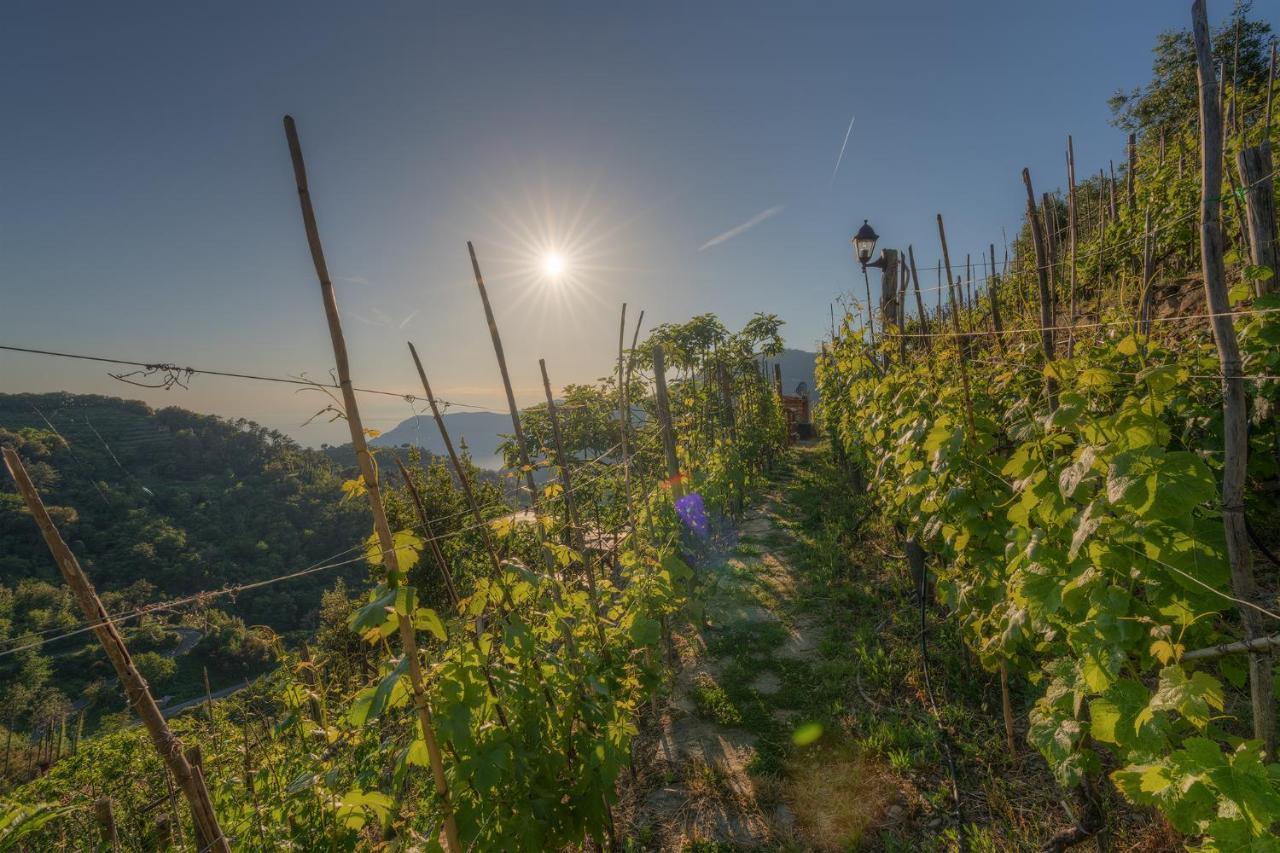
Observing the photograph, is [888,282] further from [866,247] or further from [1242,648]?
[1242,648]

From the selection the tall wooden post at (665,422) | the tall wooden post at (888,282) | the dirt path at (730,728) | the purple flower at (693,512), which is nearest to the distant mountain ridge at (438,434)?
the tall wooden post at (665,422)

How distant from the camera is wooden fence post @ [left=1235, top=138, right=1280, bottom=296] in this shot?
5.80 feet

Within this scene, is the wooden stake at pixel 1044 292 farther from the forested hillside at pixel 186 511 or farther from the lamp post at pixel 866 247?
A: the forested hillside at pixel 186 511

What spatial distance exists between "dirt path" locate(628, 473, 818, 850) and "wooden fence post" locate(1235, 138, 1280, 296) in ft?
11.5

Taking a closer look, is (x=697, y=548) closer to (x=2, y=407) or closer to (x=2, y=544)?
(x=2, y=544)

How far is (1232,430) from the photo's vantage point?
156 centimetres

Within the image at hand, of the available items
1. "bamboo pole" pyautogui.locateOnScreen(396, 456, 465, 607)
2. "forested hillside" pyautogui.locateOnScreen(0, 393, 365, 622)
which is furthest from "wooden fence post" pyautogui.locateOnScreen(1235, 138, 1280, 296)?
"forested hillside" pyautogui.locateOnScreen(0, 393, 365, 622)

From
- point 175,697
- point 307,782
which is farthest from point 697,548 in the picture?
point 175,697

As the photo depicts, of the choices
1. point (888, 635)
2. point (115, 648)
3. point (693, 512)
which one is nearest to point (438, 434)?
point (693, 512)

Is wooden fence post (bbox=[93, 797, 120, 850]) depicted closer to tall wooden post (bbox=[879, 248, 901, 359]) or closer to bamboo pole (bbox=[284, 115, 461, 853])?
bamboo pole (bbox=[284, 115, 461, 853])

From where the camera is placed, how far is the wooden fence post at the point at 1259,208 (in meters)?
1.77

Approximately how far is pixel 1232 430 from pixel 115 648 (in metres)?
3.64

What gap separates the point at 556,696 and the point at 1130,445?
8.39 ft

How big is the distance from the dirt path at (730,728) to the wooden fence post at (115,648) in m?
2.38
